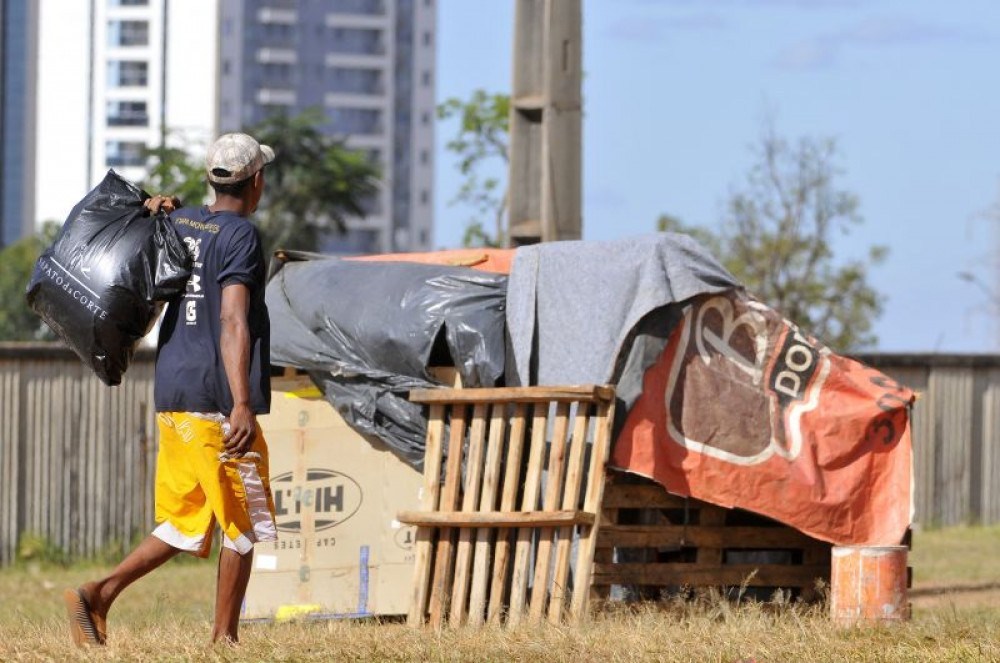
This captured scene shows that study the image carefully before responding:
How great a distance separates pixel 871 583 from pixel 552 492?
5.41 feet

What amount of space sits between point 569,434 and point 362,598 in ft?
5.10

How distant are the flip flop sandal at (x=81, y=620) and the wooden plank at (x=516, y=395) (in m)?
2.61

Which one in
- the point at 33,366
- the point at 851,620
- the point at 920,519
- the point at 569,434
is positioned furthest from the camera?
the point at 920,519

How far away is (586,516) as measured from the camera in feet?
28.9

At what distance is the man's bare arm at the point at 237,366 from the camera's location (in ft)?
22.1

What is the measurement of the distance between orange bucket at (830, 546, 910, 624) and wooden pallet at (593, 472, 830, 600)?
614 mm

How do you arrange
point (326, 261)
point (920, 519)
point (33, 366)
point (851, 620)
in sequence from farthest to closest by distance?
point (920, 519)
point (33, 366)
point (326, 261)
point (851, 620)

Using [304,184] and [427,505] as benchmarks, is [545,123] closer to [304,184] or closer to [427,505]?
[427,505]

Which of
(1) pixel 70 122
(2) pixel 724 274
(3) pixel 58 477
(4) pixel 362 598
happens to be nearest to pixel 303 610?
(4) pixel 362 598

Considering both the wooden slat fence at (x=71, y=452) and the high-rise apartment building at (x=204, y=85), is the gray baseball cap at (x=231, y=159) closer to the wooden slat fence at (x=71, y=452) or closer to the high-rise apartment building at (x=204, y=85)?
the wooden slat fence at (x=71, y=452)

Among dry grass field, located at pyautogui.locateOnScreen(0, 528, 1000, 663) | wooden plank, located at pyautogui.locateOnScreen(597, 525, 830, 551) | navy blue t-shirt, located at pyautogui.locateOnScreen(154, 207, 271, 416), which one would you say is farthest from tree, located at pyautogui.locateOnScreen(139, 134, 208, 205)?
navy blue t-shirt, located at pyautogui.locateOnScreen(154, 207, 271, 416)

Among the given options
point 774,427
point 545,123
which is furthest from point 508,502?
point 545,123

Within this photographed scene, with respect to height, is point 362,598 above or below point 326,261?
below

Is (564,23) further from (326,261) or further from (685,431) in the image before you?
(685,431)
